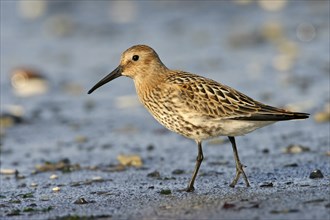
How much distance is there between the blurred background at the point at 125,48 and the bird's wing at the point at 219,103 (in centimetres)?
289

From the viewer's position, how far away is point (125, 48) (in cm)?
1658

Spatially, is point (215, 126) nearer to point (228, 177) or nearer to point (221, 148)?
point (228, 177)

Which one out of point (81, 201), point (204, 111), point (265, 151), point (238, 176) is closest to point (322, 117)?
point (265, 151)

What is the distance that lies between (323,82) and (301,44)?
329 centimetres

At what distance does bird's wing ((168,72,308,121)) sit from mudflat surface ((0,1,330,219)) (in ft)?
2.28

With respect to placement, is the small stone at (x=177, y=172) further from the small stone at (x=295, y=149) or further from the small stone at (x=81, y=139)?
the small stone at (x=81, y=139)

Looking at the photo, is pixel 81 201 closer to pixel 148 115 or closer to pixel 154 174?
pixel 154 174

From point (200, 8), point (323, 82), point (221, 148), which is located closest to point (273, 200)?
point (221, 148)

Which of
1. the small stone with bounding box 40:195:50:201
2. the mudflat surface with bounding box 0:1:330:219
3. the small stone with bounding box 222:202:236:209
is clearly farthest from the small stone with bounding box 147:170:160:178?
the small stone with bounding box 222:202:236:209

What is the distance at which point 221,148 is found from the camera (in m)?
9.77

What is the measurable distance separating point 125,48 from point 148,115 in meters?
4.88

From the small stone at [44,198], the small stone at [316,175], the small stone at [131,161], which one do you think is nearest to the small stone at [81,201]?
the small stone at [44,198]

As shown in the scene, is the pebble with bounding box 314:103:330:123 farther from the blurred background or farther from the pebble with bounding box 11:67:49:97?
the pebble with bounding box 11:67:49:97

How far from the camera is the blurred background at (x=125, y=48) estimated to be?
464 inches
